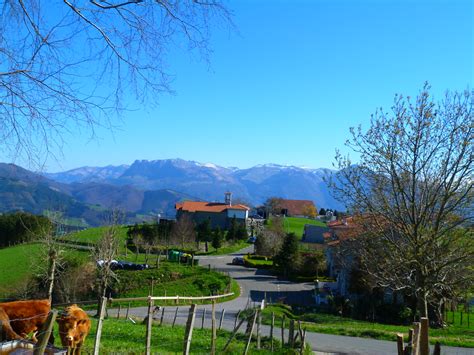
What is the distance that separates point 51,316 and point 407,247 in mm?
11400

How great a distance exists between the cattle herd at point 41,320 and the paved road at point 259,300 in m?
11.8

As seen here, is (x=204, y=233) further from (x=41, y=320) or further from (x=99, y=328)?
(x=99, y=328)

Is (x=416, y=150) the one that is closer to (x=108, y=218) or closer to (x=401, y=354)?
(x=401, y=354)

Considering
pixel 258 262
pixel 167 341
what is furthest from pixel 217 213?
pixel 167 341

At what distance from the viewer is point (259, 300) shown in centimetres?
3966

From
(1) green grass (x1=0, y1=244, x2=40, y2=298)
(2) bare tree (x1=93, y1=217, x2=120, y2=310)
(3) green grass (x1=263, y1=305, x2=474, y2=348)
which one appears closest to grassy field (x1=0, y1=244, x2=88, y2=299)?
(1) green grass (x1=0, y1=244, x2=40, y2=298)

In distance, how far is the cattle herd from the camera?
9516 millimetres

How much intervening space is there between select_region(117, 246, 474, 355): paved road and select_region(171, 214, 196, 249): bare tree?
7404 millimetres

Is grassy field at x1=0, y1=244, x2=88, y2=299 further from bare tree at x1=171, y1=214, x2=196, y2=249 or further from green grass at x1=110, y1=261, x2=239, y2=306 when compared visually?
bare tree at x1=171, y1=214, x2=196, y2=249

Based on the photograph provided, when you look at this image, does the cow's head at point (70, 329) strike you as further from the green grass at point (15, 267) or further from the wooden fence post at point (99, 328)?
the green grass at point (15, 267)

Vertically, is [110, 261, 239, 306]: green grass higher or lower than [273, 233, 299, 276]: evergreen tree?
lower

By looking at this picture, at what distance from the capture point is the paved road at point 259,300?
2045cm

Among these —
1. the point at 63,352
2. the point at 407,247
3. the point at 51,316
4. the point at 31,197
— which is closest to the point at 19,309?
the point at 63,352

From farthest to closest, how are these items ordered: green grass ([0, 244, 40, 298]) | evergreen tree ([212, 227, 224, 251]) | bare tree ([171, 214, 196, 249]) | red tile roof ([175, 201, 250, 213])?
red tile roof ([175, 201, 250, 213])
evergreen tree ([212, 227, 224, 251])
bare tree ([171, 214, 196, 249])
green grass ([0, 244, 40, 298])
